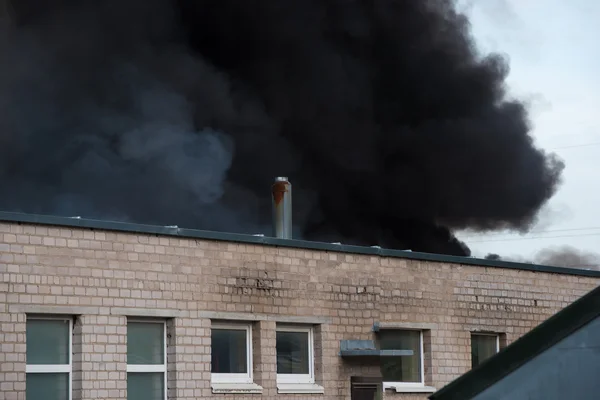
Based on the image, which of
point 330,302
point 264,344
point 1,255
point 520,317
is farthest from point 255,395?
point 520,317

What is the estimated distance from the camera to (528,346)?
8.83 m

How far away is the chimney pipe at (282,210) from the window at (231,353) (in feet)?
10.1

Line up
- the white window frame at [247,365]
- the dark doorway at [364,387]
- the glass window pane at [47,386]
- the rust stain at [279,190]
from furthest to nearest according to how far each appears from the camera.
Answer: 1. the rust stain at [279,190]
2. the dark doorway at [364,387]
3. the white window frame at [247,365]
4. the glass window pane at [47,386]

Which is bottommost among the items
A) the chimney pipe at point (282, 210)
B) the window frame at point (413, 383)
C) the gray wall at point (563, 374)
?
the gray wall at point (563, 374)

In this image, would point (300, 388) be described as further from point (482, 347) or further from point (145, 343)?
point (482, 347)

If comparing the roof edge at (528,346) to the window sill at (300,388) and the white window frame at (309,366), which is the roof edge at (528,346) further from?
the white window frame at (309,366)

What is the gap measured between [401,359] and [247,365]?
10.4ft

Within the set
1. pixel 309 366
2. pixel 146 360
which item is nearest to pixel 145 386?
pixel 146 360

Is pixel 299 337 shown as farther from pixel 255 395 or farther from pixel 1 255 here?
pixel 1 255

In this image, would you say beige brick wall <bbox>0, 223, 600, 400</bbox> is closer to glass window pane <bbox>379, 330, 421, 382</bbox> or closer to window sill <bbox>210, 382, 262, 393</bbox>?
window sill <bbox>210, 382, 262, 393</bbox>

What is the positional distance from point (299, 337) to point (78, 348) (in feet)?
12.3


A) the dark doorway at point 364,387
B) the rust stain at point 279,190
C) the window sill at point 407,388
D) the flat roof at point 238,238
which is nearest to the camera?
the flat roof at point 238,238

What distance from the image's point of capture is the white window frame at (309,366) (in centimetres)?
1539

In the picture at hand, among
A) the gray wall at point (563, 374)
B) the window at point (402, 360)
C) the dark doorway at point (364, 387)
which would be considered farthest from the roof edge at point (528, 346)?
the window at point (402, 360)
